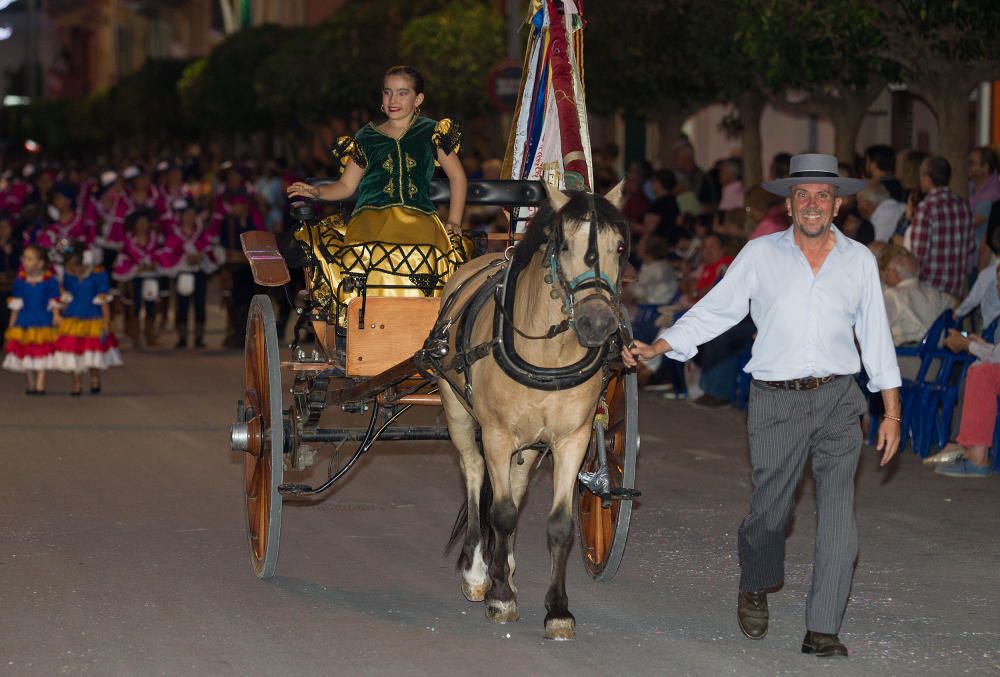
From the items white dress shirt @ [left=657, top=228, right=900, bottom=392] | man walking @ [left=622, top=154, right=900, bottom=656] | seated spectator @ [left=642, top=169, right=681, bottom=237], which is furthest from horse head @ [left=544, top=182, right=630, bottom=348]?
seated spectator @ [left=642, top=169, right=681, bottom=237]

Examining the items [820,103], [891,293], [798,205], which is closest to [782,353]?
[798,205]

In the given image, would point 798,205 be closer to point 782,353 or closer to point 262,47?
point 782,353

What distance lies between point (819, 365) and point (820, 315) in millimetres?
189

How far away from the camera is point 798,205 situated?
693 cm

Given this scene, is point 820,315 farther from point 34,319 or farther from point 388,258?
point 34,319

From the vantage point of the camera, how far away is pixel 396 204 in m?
8.95

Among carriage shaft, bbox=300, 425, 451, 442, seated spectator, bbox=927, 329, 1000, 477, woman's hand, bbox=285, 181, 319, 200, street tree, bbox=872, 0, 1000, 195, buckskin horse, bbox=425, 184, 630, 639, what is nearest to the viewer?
buckskin horse, bbox=425, 184, 630, 639

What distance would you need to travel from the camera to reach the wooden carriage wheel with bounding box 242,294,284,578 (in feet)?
26.5

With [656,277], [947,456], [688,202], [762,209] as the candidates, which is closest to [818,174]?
[947,456]

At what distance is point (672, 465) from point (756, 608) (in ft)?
16.1

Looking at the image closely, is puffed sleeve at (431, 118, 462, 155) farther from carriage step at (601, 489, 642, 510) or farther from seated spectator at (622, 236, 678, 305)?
seated spectator at (622, 236, 678, 305)

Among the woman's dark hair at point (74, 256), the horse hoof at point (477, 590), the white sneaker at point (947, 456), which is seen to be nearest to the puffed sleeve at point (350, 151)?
the horse hoof at point (477, 590)

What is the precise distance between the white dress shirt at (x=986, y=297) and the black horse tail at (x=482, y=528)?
4937mm

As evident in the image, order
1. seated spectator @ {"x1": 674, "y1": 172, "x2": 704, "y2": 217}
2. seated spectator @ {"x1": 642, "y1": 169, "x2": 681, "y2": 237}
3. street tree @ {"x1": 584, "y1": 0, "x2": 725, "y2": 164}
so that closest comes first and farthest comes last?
seated spectator @ {"x1": 642, "y1": 169, "x2": 681, "y2": 237}, street tree @ {"x1": 584, "y1": 0, "x2": 725, "y2": 164}, seated spectator @ {"x1": 674, "y1": 172, "x2": 704, "y2": 217}
